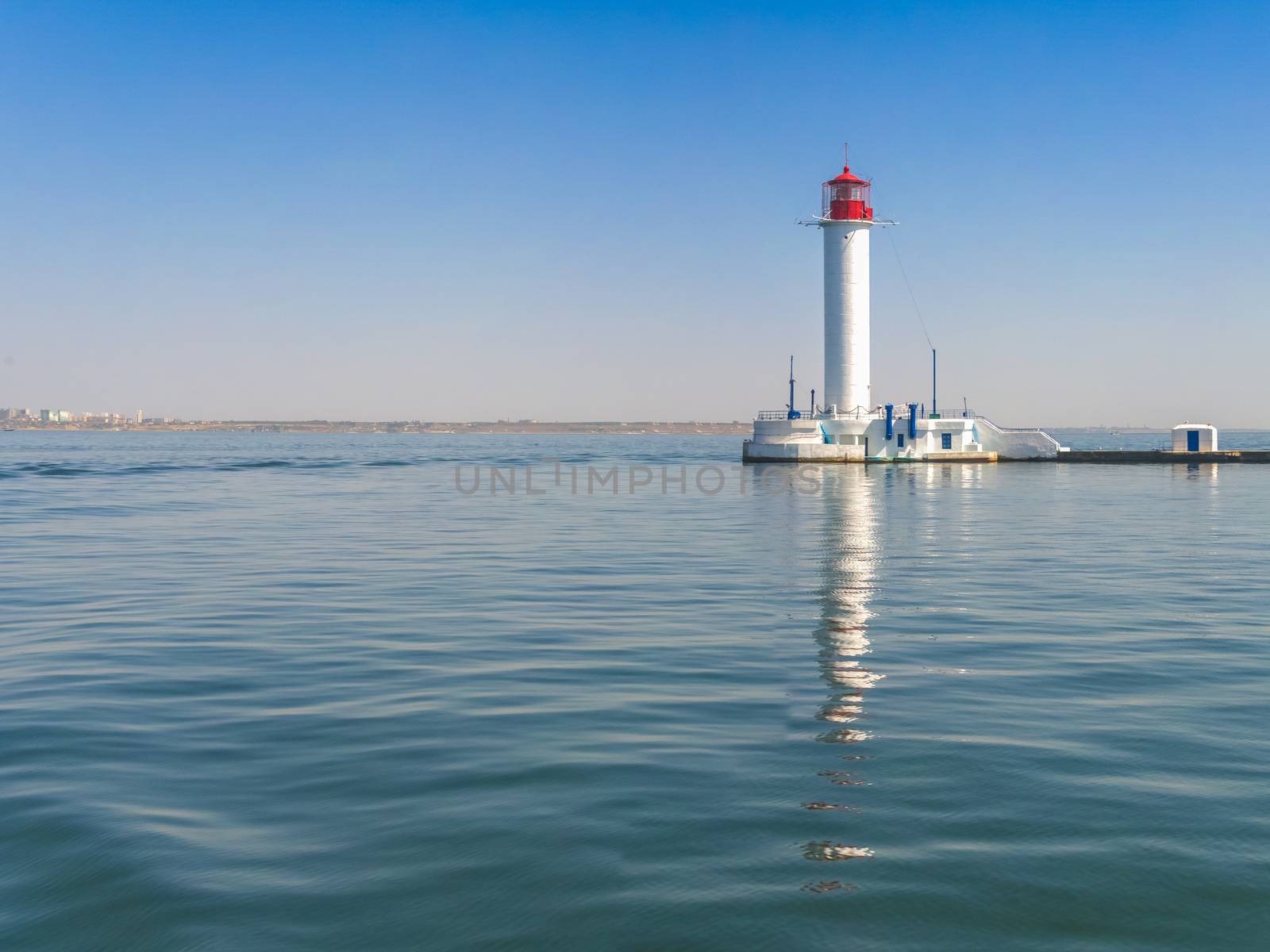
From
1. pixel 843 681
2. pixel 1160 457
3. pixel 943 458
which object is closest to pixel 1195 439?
pixel 1160 457

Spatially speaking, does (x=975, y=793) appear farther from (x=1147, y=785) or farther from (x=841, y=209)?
(x=841, y=209)

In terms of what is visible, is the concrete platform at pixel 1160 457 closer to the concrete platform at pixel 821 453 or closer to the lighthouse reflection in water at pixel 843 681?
the concrete platform at pixel 821 453

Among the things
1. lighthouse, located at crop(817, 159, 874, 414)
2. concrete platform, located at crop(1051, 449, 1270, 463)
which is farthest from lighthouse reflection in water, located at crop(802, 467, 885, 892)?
concrete platform, located at crop(1051, 449, 1270, 463)

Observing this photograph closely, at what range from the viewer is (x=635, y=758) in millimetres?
8641

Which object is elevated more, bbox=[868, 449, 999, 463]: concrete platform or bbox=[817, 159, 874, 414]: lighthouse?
bbox=[817, 159, 874, 414]: lighthouse

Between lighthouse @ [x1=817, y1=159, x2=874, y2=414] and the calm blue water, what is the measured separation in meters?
55.1

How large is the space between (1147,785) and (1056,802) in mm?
899

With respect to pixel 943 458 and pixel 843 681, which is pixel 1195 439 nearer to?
pixel 943 458

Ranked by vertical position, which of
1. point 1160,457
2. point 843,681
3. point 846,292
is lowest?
point 843,681

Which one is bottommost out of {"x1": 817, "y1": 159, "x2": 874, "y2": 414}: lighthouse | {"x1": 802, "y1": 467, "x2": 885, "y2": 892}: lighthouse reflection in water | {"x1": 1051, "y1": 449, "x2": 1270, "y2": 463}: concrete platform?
{"x1": 802, "y1": 467, "x2": 885, "y2": 892}: lighthouse reflection in water

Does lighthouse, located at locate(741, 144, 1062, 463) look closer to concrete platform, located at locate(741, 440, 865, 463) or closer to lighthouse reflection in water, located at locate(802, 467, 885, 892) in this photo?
concrete platform, located at locate(741, 440, 865, 463)

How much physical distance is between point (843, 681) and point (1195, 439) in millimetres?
85240

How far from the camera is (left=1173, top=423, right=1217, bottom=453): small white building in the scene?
279ft

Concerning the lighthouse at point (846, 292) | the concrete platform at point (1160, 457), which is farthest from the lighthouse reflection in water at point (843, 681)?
the concrete platform at point (1160, 457)
